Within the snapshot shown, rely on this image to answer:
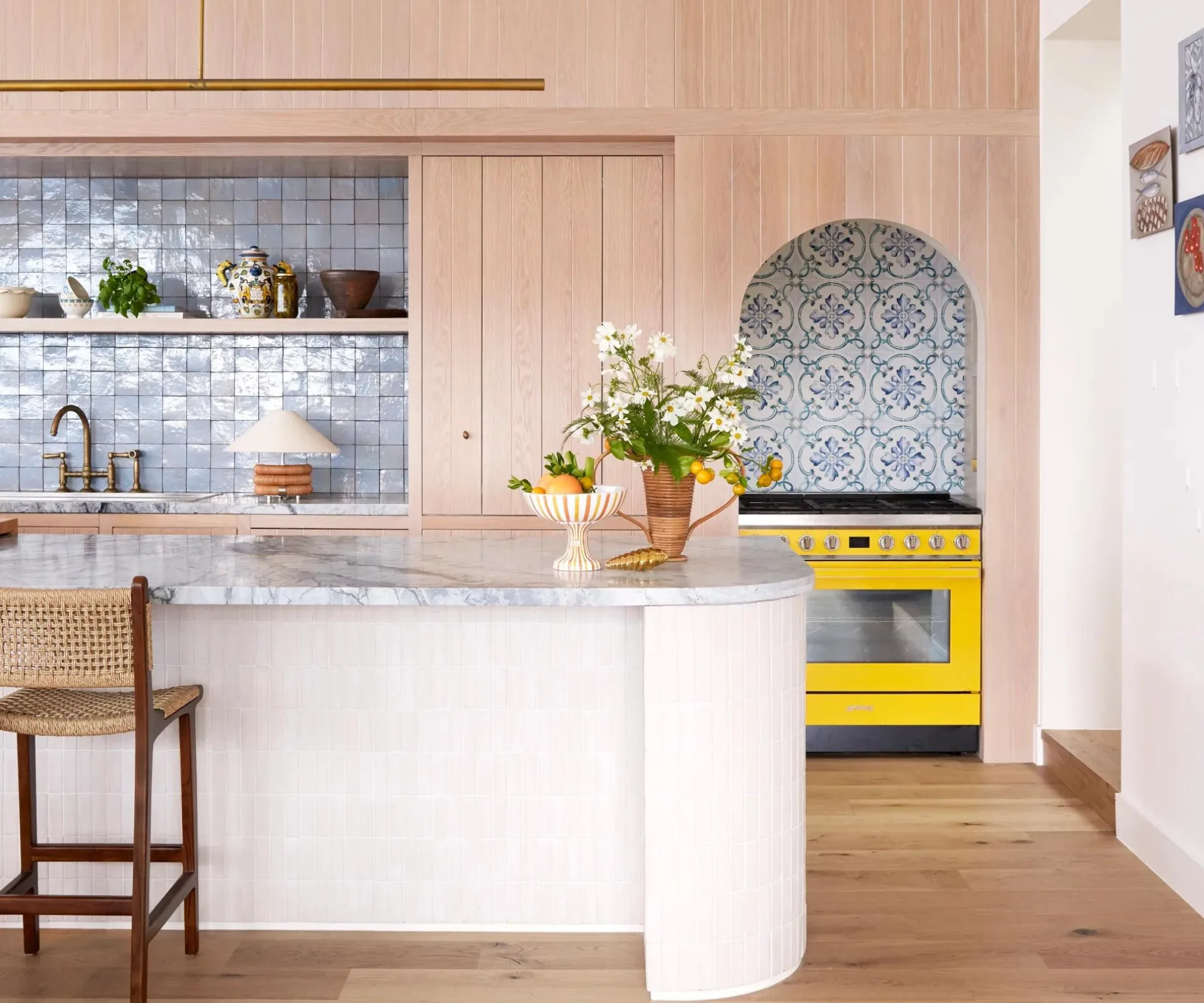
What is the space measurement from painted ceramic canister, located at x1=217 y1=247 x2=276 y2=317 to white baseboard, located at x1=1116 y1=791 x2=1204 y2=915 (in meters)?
3.55

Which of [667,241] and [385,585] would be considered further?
[667,241]

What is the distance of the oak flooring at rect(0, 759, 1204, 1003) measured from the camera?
2549 mm

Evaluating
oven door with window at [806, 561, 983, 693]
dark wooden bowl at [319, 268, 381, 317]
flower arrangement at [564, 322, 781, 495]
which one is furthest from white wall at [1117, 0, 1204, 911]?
dark wooden bowl at [319, 268, 381, 317]

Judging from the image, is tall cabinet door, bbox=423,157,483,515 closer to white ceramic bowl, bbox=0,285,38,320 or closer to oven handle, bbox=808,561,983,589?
oven handle, bbox=808,561,983,589

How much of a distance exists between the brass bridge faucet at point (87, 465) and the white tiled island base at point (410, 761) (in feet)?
7.32

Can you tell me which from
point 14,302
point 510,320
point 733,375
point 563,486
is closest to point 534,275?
point 510,320

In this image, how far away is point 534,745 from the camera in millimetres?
2768

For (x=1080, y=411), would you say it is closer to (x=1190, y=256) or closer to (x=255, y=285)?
(x=1190, y=256)

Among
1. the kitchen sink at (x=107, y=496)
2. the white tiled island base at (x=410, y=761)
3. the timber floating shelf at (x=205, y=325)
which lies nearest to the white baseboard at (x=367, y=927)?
the white tiled island base at (x=410, y=761)

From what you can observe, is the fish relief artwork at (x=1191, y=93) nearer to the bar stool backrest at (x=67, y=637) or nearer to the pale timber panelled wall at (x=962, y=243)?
the pale timber panelled wall at (x=962, y=243)

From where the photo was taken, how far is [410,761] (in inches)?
109

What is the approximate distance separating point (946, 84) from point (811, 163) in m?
0.55

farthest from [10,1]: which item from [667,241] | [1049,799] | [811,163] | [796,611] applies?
→ [1049,799]

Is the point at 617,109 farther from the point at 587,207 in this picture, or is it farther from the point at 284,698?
the point at 284,698
